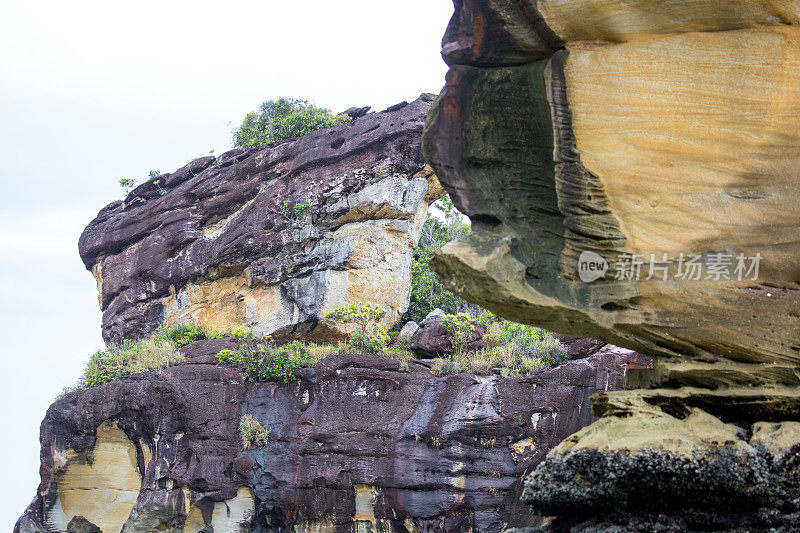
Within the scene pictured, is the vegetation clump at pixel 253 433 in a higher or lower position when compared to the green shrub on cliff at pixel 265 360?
lower

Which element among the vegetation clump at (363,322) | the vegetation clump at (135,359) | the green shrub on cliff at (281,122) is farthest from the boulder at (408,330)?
the green shrub on cliff at (281,122)

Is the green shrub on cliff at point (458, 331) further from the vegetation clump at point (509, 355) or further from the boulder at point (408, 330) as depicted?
the boulder at point (408, 330)

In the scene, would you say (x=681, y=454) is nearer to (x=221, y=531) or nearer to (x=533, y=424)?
(x=533, y=424)

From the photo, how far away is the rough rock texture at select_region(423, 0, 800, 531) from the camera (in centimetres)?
616

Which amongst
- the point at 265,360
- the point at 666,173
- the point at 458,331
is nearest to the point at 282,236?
the point at 265,360

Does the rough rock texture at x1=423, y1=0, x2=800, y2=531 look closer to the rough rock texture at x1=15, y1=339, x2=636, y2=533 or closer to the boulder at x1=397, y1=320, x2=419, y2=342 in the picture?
the rough rock texture at x1=15, y1=339, x2=636, y2=533

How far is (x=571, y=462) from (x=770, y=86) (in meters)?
3.56

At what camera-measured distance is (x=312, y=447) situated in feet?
45.4

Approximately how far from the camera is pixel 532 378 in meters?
13.2

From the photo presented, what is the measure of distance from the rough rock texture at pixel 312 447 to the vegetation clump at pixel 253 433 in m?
0.13

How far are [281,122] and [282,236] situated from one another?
13.9ft

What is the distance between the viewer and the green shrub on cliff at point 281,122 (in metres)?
20.3

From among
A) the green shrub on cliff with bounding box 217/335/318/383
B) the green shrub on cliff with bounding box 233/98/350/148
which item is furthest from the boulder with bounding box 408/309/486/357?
the green shrub on cliff with bounding box 233/98/350/148

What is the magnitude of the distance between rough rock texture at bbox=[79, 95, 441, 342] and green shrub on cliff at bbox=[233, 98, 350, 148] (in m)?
0.96
